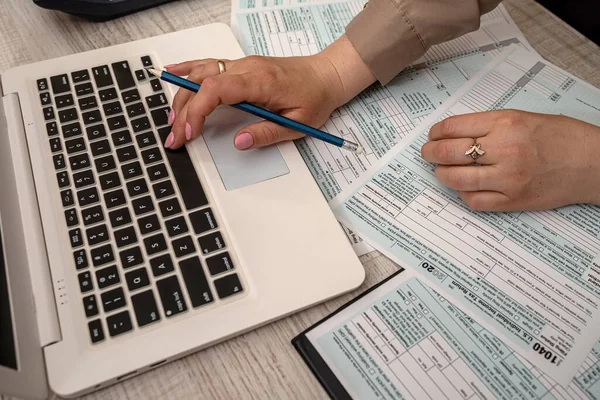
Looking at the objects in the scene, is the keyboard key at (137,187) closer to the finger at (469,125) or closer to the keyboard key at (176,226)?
the keyboard key at (176,226)

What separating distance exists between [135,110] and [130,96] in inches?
0.9

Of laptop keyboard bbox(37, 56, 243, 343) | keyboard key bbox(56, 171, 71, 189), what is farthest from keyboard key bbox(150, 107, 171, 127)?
keyboard key bbox(56, 171, 71, 189)

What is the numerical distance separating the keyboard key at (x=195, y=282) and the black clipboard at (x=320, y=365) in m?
0.09

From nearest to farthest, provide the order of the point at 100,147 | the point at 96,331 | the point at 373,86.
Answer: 1. the point at 96,331
2. the point at 100,147
3. the point at 373,86

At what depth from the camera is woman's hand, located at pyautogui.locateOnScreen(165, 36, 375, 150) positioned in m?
0.49

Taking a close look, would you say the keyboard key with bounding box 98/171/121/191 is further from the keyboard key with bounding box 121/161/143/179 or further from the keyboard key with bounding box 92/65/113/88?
the keyboard key with bounding box 92/65/113/88

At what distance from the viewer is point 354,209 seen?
502 millimetres

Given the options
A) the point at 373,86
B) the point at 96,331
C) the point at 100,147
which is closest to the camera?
the point at 96,331

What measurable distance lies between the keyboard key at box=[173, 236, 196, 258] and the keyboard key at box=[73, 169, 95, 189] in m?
0.11

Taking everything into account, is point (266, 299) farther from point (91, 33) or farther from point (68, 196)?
point (91, 33)


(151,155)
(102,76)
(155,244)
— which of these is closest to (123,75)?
(102,76)

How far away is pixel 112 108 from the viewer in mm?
523

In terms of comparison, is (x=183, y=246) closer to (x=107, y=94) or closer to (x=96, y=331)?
(x=96, y=331)

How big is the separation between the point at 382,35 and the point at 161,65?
26 centimetres
